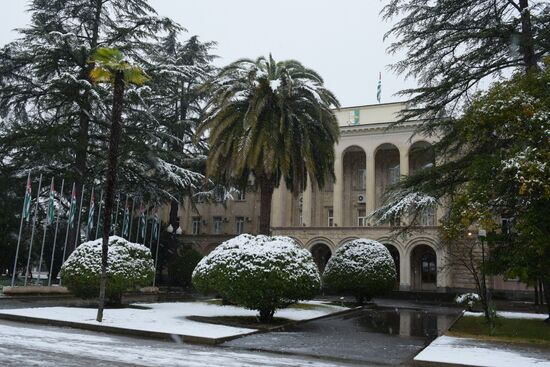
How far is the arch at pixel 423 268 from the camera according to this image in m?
42.5

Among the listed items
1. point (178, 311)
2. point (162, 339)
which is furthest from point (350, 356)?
point (178, 311)

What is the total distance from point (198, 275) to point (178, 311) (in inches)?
113

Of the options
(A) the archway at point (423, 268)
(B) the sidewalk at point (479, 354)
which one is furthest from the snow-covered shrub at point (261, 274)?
(A) the archway at point (423, 268)

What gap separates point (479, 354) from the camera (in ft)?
36.6

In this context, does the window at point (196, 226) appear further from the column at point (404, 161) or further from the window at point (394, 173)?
the column at point (404, 161)

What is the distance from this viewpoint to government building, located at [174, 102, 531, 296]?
40000mm

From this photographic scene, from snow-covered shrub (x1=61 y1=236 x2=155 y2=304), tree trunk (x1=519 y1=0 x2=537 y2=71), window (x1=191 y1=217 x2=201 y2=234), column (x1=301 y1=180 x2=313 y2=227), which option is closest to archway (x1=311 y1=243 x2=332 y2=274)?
column (x1=301 y1=180 x2=313 y2=227)

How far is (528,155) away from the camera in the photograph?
13.4 meters

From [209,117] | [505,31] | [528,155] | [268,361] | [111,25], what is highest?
[111,25]

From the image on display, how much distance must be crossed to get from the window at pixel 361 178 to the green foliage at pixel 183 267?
52.0 feet

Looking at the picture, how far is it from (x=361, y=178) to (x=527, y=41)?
29.4 meters

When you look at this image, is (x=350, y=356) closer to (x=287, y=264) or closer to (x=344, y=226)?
(x=287, y=264)

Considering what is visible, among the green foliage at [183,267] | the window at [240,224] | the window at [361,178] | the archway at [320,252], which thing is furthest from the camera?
the window at [240,224]

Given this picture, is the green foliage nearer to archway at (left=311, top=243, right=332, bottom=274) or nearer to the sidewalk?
archway at (left=311, top=243, right=332, bottom=274)
